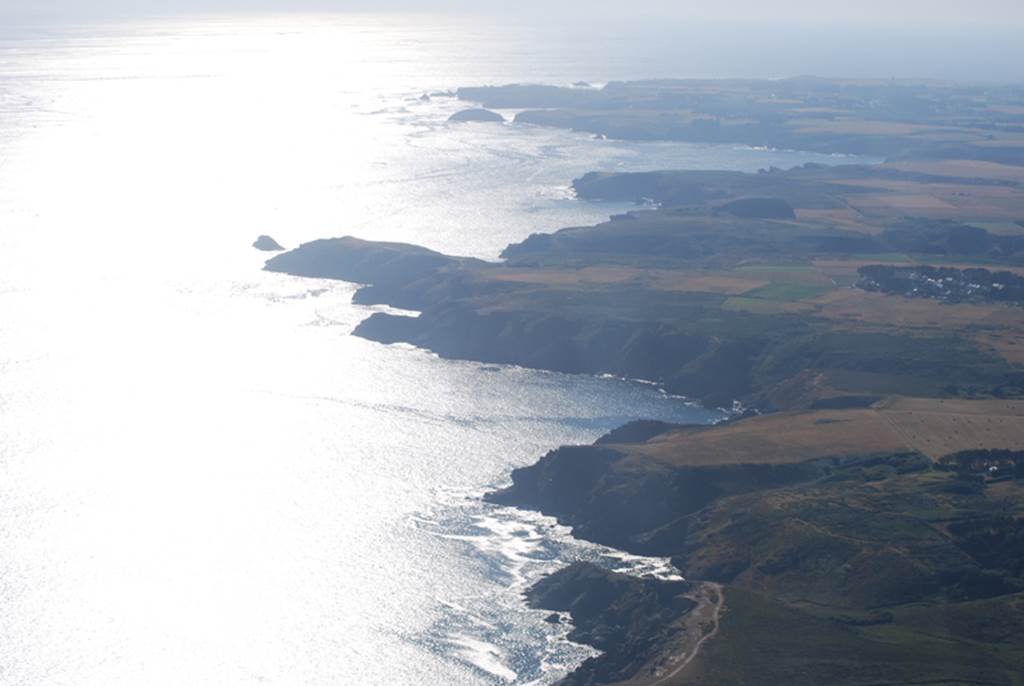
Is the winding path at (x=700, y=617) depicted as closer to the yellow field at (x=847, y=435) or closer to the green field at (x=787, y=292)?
the yellow field at (x=847, y=435)

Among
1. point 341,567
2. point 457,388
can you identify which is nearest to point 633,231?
point 457,388

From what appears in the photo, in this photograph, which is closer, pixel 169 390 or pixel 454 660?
pixel 454 660

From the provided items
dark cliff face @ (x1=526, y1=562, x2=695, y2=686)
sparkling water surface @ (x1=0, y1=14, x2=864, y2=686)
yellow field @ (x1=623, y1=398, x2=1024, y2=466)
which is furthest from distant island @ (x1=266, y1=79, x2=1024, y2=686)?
sparkling water surface @ (x1=0, y1=14, x2=864, y2=686)

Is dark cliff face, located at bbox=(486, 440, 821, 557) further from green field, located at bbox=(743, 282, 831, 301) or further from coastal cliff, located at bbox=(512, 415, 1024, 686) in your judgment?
green field, located at bbox=(743, 282, 831, 301)

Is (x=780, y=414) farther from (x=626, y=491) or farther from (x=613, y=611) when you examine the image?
(x=613, y=611)

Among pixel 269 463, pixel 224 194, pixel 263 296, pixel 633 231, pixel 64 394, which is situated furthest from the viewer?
pixel 224 194

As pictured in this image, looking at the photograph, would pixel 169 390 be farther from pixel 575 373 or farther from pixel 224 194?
pixel 224 194

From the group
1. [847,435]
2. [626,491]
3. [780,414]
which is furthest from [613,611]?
[780,414]
